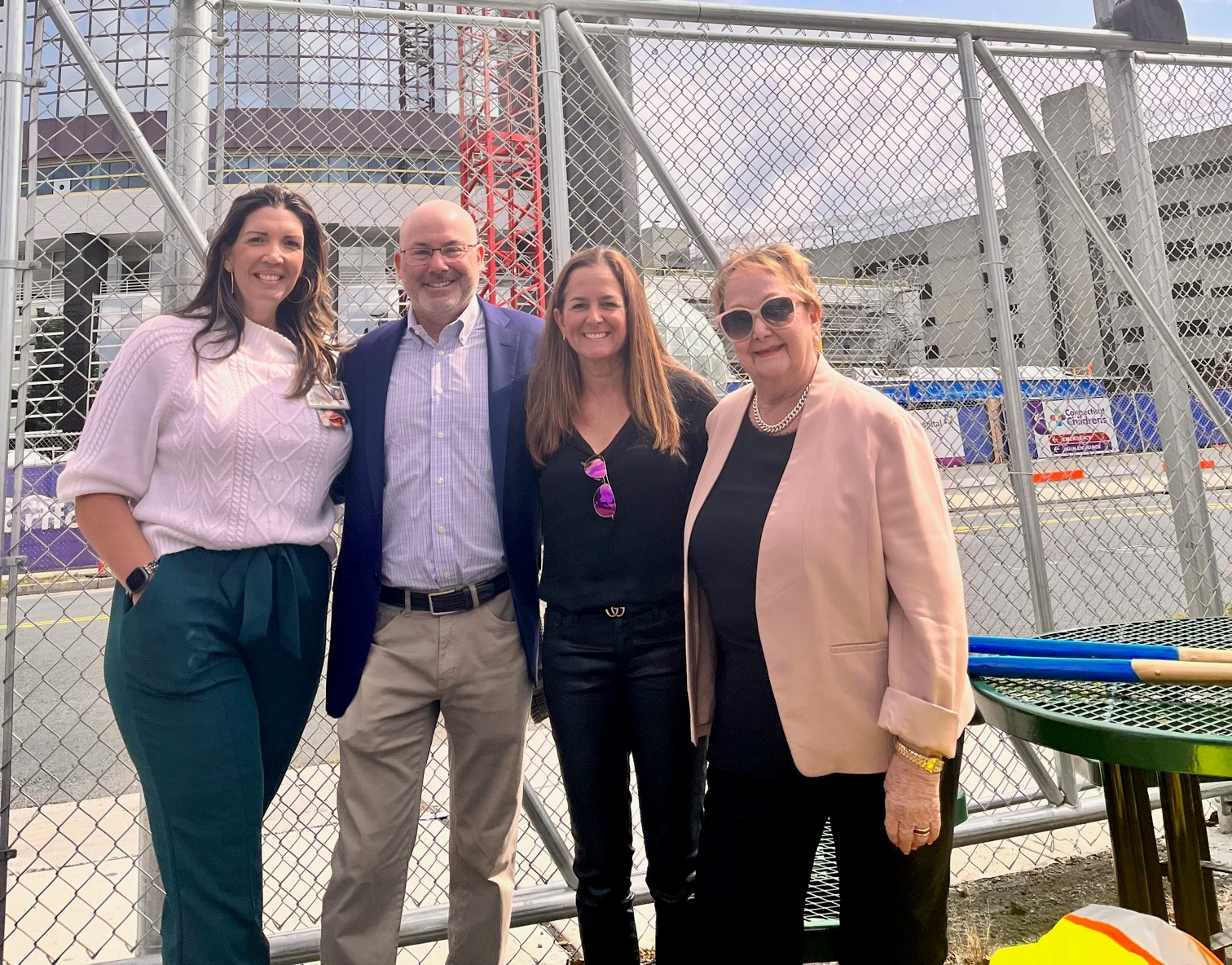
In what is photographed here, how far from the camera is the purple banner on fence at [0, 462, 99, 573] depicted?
3.12 m

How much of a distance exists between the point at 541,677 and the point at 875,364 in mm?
1936

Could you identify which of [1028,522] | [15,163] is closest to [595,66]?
[15,163]

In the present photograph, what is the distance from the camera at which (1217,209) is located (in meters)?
4.06

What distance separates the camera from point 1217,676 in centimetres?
167

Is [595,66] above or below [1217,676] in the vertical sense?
above

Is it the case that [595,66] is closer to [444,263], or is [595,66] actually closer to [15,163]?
[444,263]

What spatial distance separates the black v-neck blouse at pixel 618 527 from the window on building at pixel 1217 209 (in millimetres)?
3489

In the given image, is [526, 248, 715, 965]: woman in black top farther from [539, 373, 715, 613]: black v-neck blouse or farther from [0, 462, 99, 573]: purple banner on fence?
[0, 462, 99, 573]: purple banner on fence

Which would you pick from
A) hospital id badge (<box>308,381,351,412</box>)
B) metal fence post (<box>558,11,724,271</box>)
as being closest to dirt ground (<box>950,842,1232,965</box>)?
metal fence post (<box>558,11,724,271</box>)

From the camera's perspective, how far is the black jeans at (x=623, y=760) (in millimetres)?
2029

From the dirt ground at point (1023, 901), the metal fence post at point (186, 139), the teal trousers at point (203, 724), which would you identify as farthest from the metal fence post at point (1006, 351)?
the metal fence post at point (186, 139)

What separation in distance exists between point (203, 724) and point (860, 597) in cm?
144

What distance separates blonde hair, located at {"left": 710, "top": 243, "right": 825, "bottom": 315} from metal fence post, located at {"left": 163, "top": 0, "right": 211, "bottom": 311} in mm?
1627

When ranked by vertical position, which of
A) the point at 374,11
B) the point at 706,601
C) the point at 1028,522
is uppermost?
the point at 374,11
